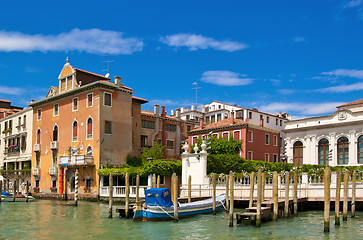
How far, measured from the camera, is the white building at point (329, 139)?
117ft

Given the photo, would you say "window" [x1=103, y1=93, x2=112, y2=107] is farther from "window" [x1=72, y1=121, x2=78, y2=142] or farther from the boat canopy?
the boat canopy

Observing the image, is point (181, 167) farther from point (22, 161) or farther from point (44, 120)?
point (22, 161)

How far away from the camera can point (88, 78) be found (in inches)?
1607

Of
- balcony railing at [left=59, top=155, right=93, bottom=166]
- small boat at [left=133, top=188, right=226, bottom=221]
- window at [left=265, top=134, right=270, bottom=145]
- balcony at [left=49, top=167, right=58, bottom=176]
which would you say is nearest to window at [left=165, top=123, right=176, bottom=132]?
window at [left=265, top=134, right=270, bottom=145]

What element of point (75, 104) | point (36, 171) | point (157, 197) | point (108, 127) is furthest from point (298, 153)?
point (36, 171)

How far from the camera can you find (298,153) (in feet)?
130

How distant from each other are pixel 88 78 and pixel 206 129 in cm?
1362

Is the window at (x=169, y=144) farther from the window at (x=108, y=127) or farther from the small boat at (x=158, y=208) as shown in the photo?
the small boat at (x=158, y=208)

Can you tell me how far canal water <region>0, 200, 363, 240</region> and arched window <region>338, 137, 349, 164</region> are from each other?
15.0 meters

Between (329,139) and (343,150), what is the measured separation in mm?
1569

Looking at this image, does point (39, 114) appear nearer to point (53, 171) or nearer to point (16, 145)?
point (16, 145)

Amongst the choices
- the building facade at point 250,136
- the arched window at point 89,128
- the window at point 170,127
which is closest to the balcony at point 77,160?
the arched window at point 89,128

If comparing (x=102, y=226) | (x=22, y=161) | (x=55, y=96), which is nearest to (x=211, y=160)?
(x=102, y=226)

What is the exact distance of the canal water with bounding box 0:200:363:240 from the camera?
16156 mm
